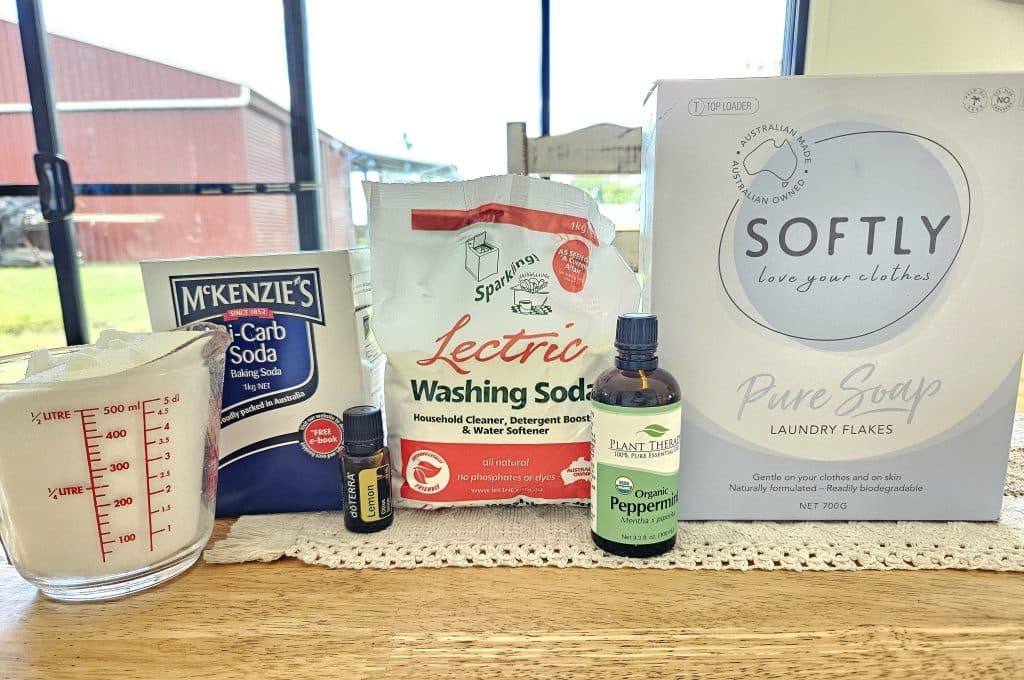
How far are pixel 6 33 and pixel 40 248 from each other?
0.75 m

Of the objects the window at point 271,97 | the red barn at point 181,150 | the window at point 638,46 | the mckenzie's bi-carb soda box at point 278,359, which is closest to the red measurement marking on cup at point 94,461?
the mckenzie's bi-carb soda box at point 278,359

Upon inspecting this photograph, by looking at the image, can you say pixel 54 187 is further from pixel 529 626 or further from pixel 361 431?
pixel 529 626

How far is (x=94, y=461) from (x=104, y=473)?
1cm

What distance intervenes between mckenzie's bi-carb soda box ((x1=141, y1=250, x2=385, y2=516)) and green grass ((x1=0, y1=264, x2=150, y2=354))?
1.60 m

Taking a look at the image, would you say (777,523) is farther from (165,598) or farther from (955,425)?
(165,598)

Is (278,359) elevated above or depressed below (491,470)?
above

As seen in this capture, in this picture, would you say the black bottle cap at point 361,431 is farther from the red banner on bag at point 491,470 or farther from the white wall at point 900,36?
the white wall at point 900,36

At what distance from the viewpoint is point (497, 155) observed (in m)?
1.84

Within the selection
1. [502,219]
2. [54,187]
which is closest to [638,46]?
[502,219]

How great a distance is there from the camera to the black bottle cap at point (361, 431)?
1.70 ft

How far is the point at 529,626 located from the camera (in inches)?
16.2

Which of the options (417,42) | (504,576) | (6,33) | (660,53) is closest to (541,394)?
(504,576)

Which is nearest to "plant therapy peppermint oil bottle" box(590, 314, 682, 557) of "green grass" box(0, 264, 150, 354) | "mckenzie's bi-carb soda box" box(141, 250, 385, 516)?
"mckenzie's bi-carb soda box" box(141, 250, 385, 516)

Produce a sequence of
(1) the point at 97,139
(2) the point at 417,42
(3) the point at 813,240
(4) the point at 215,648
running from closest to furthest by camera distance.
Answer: (4) the point at 215,648, (3) the point at 813,240, (2) the point at 417,42, (1) the point at 97,139
